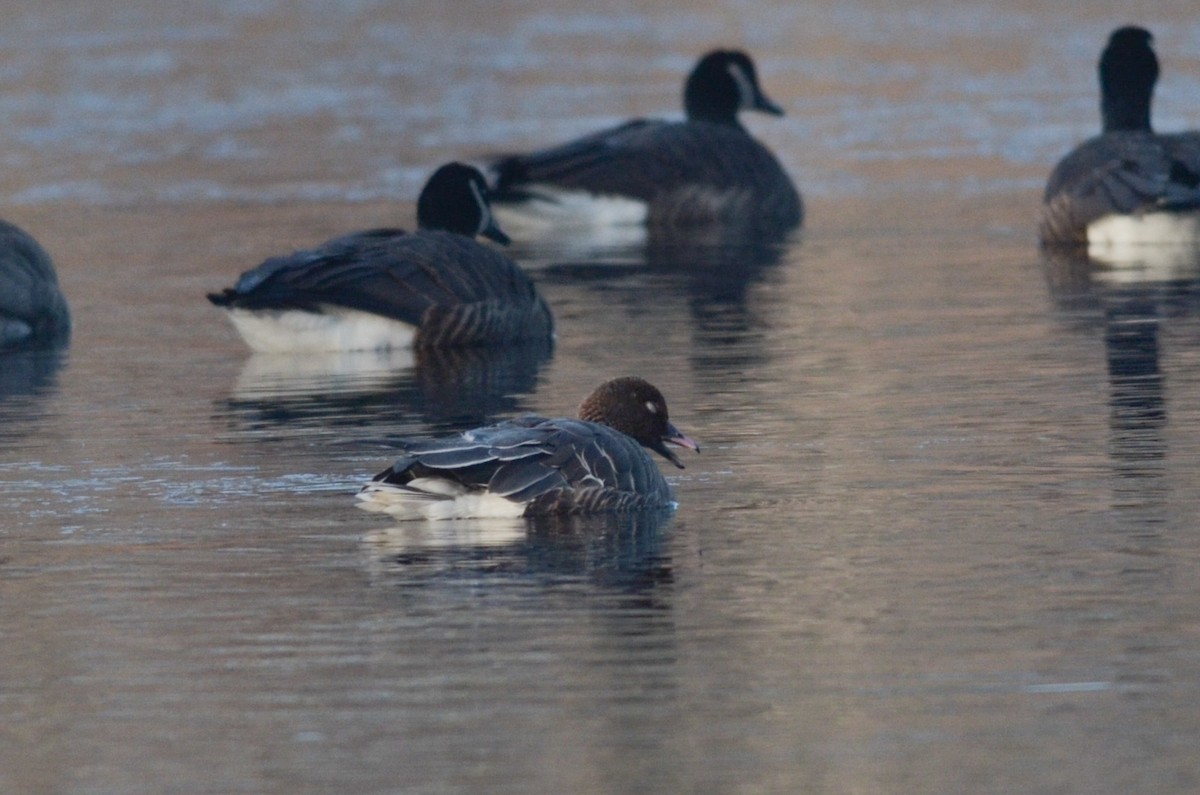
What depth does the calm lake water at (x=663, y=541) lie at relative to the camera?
6.71 metres

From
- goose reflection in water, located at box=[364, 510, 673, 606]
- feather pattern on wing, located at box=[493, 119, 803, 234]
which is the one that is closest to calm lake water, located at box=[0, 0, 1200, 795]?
goose reflection in water, located at box=[364, 510, 673, 606]

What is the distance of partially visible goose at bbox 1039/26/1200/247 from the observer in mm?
18594

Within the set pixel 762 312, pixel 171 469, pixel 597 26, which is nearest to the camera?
pixel 171 469

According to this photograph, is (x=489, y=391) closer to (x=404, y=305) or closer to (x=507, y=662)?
(x=404, y=305)

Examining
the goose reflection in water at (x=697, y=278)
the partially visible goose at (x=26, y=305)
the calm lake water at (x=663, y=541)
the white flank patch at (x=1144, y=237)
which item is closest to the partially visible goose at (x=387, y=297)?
the calm lake water at (x=663, y=541)

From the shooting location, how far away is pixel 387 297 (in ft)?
48.3

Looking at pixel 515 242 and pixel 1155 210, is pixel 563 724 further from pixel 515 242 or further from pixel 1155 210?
pixel 515 242

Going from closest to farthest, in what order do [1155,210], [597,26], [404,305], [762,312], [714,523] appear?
[714,523]
[404,305]
[762,312]
[1155,210]
[597,26]

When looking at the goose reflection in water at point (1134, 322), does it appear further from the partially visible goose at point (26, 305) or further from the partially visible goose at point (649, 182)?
the partially visible goose at point (26, 305)

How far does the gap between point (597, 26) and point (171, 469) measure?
1317 inches

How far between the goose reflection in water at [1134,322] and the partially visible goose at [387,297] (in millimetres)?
3376

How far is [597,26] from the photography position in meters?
43.7

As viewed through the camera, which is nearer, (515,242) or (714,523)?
(714,523)

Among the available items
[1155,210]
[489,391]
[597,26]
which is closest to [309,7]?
[597,26]
